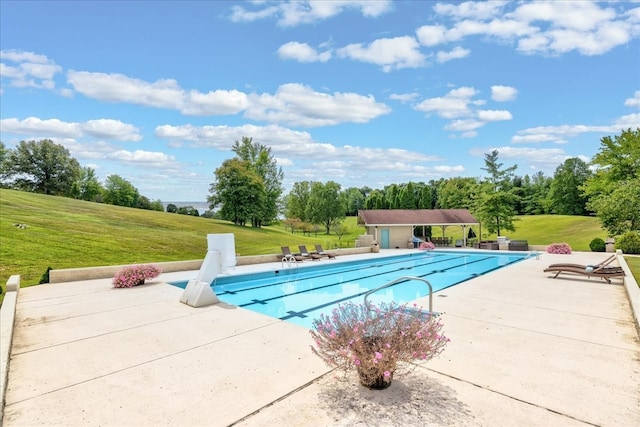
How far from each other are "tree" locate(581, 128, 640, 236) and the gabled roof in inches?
343

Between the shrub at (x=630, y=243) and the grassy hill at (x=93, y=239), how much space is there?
16149mm

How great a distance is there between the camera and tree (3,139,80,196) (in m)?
44.2

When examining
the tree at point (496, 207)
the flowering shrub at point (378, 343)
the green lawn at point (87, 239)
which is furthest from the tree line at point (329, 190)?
the flowering shrub at point (378, 343)

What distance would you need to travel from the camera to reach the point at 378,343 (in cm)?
333

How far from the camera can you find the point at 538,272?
12562mm

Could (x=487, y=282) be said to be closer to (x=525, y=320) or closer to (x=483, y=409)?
(x=525, y=320)

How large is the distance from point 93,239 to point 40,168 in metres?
36.7

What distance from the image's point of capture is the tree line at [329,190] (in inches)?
1001

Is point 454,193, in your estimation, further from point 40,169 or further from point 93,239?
point 40,169

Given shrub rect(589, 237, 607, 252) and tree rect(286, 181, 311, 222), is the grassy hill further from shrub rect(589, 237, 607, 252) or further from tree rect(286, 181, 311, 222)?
tree rect(286, 181, 311, 222)

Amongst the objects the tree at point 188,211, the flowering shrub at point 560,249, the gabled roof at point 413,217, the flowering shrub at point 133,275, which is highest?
the tree at point 188,211

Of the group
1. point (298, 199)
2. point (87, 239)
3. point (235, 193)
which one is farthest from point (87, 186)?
point (87, 239)

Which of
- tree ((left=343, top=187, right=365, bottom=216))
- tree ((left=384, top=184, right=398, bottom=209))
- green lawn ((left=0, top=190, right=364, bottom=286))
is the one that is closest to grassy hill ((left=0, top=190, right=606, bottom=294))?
green lawn ((left=0, top=190, right=364, bottom=286))

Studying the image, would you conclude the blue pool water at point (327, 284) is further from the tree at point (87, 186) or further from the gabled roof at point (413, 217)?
the tree at point (87, 186)
